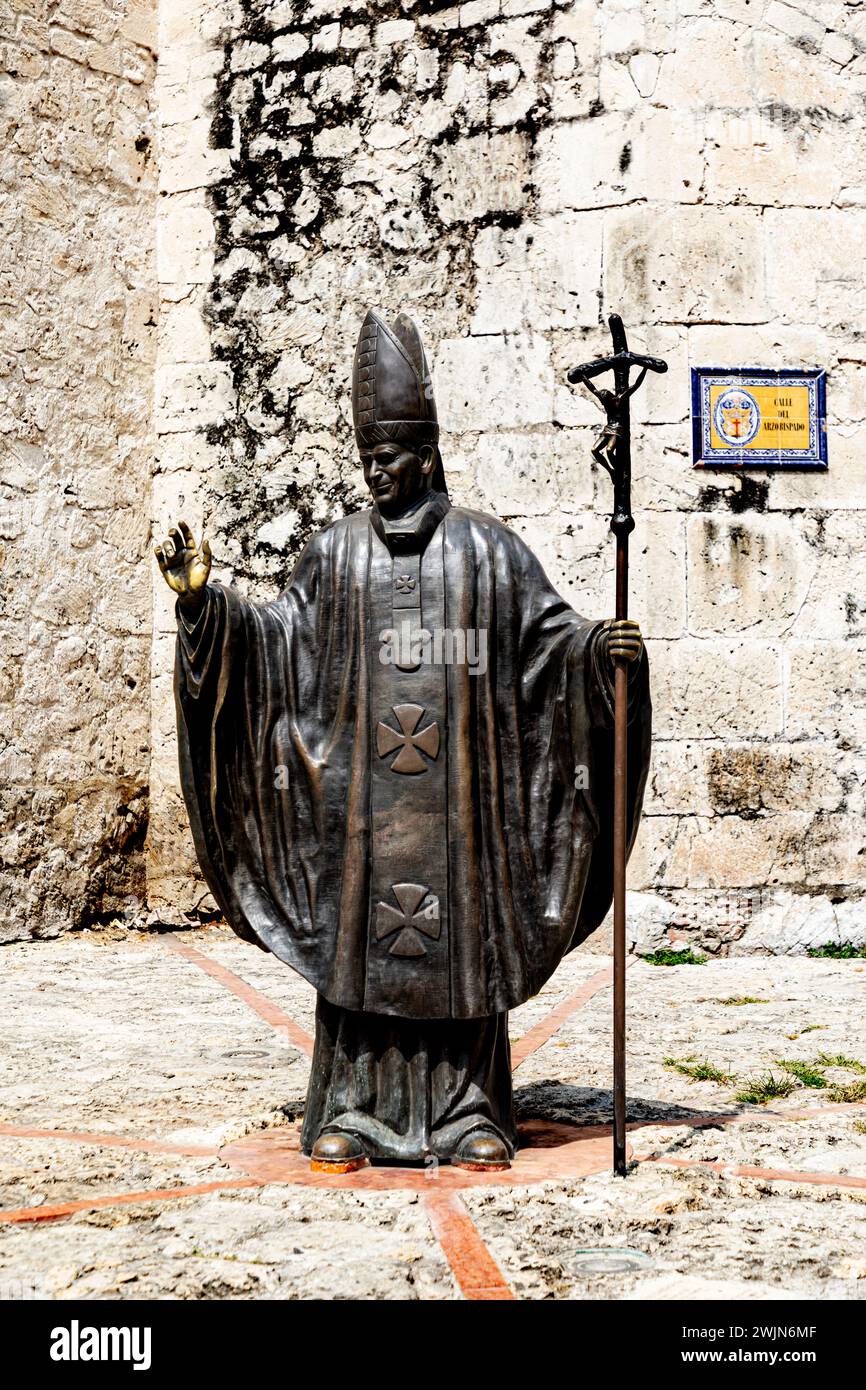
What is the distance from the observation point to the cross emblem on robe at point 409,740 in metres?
3.91

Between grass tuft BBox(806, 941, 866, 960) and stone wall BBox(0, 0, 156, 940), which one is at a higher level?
stone wall BBox(0, 0, 156, 940)

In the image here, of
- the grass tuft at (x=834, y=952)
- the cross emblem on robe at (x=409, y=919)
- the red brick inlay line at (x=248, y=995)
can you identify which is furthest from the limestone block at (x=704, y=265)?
the cross emblem on robe at (x=409, y=919)

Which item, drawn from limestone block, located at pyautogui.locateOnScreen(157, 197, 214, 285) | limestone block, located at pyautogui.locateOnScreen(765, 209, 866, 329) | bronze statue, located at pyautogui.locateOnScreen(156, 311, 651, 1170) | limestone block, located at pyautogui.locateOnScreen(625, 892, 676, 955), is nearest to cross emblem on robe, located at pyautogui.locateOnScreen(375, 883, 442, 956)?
bronze statue, located at pyautogui.locateOnScreen(156, 311, 651, 1170)

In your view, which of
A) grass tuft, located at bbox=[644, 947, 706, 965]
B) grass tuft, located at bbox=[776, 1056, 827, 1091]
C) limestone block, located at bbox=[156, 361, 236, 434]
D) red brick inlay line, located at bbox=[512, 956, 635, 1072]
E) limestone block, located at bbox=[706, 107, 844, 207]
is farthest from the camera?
limestone block, located at bbox=[156, 361, 236, 434]

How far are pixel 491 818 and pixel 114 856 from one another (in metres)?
5.07

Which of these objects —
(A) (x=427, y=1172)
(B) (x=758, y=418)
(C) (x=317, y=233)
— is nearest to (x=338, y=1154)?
(A) (x=427, y=1172)

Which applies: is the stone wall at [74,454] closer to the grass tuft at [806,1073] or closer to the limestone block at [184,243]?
the limestone block at [184,243]

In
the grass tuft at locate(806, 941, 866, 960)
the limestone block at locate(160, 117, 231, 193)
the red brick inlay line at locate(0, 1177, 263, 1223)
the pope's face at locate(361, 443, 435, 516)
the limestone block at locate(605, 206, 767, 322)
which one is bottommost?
the red brick inlay line at locate(0, 1177, 263, 1223)

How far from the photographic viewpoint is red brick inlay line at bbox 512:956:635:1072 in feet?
18.3

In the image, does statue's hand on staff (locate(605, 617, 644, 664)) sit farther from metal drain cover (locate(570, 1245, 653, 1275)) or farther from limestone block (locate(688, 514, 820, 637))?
limestone block (locate(688, 514, 820, 637))

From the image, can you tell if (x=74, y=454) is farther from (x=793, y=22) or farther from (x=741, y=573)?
(x=793, y=22)

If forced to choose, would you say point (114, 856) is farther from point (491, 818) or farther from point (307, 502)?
point (491, 818)

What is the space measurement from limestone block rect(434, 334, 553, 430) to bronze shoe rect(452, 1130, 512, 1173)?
489cm

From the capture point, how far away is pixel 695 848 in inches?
302
